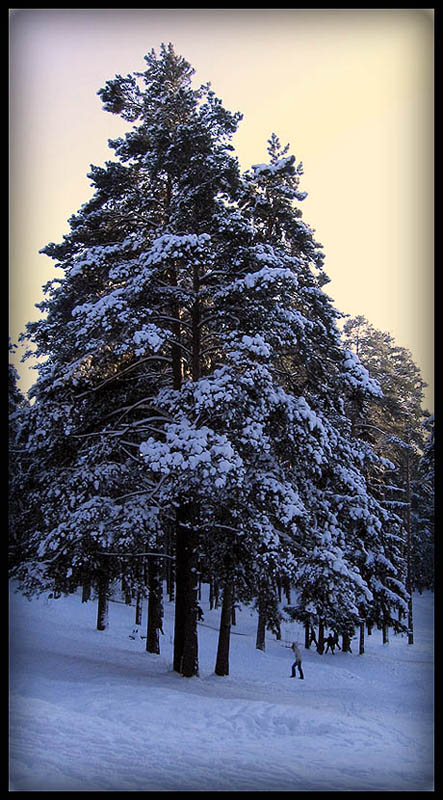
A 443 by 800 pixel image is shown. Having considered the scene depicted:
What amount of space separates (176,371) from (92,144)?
490 cm

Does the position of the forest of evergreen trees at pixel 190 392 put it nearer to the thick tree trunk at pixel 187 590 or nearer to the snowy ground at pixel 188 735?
the thick tree trunk at pixel 187 590

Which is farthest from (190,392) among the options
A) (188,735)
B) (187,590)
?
(188,735)

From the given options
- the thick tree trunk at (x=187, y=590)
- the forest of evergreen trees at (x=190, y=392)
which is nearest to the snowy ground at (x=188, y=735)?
the thick tree trunk at (x=187, y=590)

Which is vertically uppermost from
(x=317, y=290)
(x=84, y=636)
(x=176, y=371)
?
(x=317, y=290)

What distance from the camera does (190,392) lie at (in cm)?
1130

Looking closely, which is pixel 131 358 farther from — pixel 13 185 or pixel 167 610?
pixel 167 610

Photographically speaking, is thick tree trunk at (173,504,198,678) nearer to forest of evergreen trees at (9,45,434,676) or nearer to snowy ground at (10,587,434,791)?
forest of evergreen trees at (9,45,434,676)

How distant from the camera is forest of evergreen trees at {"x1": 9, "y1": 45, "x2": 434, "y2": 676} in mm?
10742

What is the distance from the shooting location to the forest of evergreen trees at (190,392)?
35.2ft

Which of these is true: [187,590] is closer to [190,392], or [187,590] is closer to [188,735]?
[188,735]

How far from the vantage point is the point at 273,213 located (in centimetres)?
1245

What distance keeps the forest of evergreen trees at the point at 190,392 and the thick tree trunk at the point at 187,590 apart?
0.16 feet
